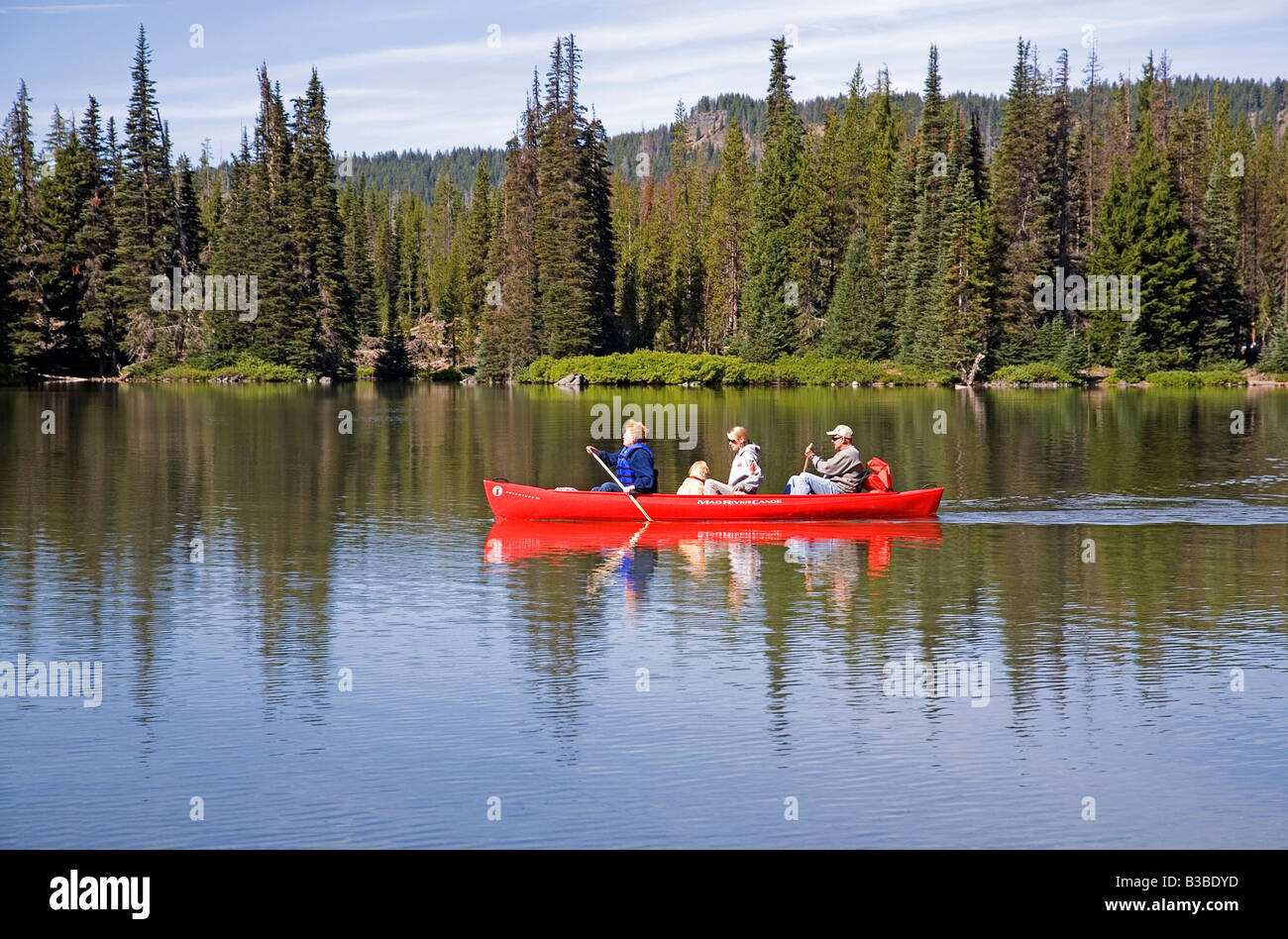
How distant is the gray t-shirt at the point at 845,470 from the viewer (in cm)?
2442

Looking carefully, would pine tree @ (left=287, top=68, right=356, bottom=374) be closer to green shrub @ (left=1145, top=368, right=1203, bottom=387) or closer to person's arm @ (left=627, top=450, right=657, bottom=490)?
green shrub @ (left=1145, top=368, right=1203, bottom=387)

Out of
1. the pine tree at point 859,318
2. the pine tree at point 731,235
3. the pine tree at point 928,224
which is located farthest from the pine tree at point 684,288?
the pine tree at point 928,224

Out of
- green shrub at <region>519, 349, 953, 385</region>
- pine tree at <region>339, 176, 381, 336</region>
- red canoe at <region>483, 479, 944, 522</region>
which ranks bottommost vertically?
red canoe at <region>483, 479, 944, 522</region>

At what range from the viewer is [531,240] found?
93938mm

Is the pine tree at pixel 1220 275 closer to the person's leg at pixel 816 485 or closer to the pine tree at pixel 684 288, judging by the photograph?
the pine tree at pixel 684 288

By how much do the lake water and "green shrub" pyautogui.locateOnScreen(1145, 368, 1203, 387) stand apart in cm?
4848

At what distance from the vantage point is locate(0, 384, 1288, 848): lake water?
10094 millimetres

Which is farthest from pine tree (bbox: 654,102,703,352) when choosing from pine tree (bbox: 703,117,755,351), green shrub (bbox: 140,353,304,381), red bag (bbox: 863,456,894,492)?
red bag (bbox: 863,456,894,492)

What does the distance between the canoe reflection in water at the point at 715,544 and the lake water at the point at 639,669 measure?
0.11 meters

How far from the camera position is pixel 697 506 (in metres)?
23.6

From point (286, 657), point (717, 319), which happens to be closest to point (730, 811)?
point (286, 657)

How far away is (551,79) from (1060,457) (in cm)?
6690

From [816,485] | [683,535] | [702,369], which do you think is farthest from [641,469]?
[702,369]

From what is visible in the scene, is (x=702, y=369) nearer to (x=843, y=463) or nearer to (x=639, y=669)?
(x=843, y=463)
